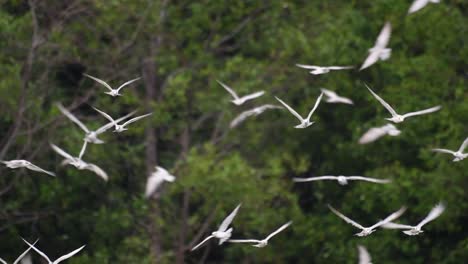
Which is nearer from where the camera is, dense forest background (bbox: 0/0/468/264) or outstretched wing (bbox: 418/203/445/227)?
outstretched wing (bbox: 418/203/445/227)

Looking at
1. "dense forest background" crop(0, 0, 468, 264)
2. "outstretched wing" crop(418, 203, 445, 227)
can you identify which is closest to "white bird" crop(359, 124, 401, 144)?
"outstretched wing" crop(418, 203, 445, 227)

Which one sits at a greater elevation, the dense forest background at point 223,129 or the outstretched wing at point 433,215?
the outstretched wing at point 433,215

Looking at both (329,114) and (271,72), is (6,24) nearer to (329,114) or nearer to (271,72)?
(271,72)

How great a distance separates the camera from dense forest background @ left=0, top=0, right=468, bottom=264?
764 inches

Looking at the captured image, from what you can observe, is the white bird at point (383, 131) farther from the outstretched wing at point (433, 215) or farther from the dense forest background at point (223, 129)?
the dense forest background at point (223, 129)

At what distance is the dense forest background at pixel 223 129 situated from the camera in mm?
19406

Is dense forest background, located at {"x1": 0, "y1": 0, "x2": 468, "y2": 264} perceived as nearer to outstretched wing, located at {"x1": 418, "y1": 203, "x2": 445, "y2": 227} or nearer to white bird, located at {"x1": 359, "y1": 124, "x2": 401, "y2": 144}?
white bird, located at {"x1": 359, "y1": 124, "x2": 401, "y2": 144}

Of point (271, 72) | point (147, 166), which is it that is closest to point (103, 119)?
point (147, 166)

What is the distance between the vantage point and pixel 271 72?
21.0 meters

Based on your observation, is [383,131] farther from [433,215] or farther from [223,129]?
[223,129]

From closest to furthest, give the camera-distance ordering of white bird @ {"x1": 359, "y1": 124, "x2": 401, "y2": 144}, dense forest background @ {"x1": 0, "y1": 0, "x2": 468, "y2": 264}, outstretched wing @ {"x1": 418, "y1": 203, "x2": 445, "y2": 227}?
outstretched wing @ {"x1": 418, "y1": 203, "x2": 445, "y2": 227}, white bird @ {"x1": 359, "y1": 124, "x2": 401, "y2": 144}, dense forest background @ {"x1": 0, "y1": 0, "x2": 468, "y2": 264}

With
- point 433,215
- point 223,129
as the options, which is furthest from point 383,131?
point 223,129

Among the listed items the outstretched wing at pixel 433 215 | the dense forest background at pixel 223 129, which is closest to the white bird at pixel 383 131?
the outstretched wing at pixel 433 215

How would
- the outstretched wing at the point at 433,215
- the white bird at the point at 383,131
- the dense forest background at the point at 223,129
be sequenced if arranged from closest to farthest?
the outstretched wing at the point at 433,215, the white bird at the point at 383,131, the dense forest background at the point at 223,129
